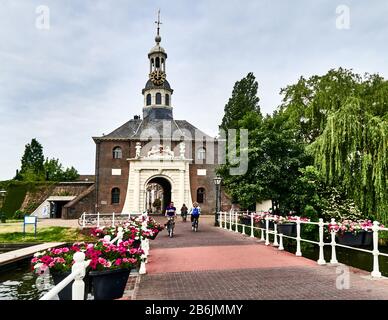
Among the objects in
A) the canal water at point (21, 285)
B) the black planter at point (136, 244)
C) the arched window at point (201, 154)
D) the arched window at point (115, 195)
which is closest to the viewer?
the canal water at point (21, 285)

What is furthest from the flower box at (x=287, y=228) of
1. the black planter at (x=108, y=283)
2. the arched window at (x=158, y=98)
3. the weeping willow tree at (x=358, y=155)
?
the arched window at (x=158, y=98)

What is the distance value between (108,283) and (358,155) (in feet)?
42.6

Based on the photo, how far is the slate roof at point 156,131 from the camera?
1515 inches

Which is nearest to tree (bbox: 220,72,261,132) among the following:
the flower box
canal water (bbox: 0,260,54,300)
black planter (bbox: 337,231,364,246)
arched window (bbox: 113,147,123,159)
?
arched window (bbox: 113,147,123,159)

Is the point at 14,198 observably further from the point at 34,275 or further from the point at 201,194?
the point at 34,275

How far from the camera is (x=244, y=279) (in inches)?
299

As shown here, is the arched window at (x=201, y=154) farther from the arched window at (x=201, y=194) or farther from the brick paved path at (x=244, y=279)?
the brick paved path at (x=244, y=279)

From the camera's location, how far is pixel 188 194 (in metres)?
38.0

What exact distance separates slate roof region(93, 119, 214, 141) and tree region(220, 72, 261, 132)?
390 centimetres

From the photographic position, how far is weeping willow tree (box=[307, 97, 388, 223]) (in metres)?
14.1

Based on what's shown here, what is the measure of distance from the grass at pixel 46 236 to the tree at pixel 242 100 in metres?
22.3

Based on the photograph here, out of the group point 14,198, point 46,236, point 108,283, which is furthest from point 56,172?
point 108,283

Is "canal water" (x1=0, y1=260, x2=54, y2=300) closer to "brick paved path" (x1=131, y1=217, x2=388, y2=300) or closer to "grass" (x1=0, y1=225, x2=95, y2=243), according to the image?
"brick paved path" (x1=131, y1=217, x2=388, y2=300)

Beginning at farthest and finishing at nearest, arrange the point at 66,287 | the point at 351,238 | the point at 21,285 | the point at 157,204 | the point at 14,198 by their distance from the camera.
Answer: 1. the point at 157,204
2. the point at 14,198
3. the point at 351,238
4. the point at 21,285
5. the point at 66,287
